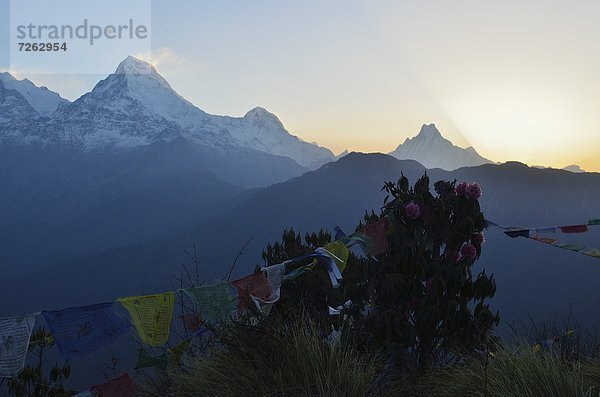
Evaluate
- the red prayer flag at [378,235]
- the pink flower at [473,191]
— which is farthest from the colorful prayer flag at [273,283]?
the pink flower at [473,191]

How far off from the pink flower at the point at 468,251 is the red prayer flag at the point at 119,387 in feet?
13.8

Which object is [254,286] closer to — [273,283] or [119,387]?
[273,283]

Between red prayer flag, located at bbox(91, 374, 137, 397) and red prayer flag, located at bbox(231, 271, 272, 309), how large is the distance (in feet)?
4.98

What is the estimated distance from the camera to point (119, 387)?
626 centimetres

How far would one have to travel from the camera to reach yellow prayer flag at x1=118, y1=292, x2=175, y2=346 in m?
6.11

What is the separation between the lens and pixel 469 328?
662 centimetres

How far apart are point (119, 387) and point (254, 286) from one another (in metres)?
1.95

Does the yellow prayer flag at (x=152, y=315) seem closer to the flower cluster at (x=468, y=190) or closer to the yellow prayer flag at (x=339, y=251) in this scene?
the yellow prayer flag at (x=339, y=251)

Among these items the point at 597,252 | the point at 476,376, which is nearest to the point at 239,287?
the point at 476,376

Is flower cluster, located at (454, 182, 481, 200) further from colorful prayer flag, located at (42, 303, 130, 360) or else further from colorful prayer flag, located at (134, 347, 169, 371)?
colorful prayer flag, located at (42, 303, 130, 360)

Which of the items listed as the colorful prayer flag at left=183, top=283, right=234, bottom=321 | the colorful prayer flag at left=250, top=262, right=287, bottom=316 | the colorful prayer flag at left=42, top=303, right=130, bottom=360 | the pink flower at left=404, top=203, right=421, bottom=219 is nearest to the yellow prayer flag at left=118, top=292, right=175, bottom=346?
the colorful prayer flag at left=42, top=303, right=130, bottom=360

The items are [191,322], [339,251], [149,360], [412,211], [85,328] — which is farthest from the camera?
[339,251]

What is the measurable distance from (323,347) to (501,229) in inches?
167

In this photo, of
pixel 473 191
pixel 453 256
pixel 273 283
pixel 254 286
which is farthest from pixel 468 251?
pixel 254 286
